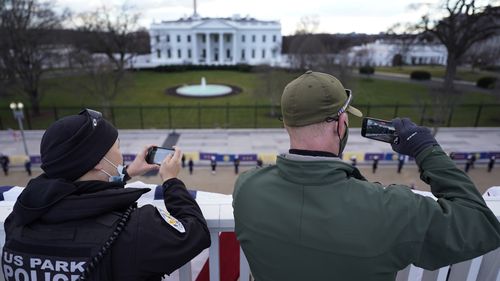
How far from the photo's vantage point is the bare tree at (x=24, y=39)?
29.0 m

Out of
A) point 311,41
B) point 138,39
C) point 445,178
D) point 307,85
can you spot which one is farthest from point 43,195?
point 138,39

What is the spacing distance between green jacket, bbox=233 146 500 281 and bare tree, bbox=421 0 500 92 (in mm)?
39749

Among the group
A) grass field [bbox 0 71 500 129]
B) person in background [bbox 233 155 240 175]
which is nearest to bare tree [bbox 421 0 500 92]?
grass field [bbox 0 71 500 129]

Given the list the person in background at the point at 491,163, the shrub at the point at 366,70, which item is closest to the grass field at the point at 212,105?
the shrub at the point at 366,70

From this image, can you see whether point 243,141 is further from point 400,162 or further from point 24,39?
point 24,39

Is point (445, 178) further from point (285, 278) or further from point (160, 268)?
point (160, 268)

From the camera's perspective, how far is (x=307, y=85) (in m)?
1.77

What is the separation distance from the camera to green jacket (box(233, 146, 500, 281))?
1559 mm

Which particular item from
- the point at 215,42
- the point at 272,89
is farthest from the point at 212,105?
the point at 215,42

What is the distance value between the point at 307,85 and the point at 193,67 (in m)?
70.2

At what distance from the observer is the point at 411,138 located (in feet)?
6.62

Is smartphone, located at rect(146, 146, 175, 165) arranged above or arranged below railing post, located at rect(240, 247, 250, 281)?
above

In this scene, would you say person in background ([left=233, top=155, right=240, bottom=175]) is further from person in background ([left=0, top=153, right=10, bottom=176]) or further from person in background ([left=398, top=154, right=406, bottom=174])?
person in background ([left=0, top=153, right=10, bottom=176])

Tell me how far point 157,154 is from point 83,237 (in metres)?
0.85
